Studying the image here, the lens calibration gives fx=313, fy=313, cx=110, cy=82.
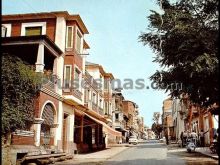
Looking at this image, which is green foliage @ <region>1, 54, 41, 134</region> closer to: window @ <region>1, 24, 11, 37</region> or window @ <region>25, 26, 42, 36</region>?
window @ <region>25, 26, 42, 36</region>

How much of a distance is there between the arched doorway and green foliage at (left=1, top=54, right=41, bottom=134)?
253 cm

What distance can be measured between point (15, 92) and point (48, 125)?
5600mm

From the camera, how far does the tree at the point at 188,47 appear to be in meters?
11.8

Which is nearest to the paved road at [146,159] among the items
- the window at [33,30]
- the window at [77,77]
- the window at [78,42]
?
the window at [77,77]

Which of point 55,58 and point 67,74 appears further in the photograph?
point 67,74

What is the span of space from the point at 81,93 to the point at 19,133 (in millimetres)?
9913

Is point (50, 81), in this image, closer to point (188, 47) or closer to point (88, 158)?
point (88, 158)

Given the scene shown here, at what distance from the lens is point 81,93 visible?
81.8 ft

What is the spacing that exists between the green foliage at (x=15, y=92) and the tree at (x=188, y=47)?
237 inches

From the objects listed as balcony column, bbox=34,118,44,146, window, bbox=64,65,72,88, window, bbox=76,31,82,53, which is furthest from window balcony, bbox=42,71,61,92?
window, bbox=76,31,82,53

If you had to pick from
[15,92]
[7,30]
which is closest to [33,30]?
[7,30]

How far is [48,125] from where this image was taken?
19.9 meters

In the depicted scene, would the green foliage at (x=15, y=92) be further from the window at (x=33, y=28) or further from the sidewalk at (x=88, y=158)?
the window at (x=33, y=28)

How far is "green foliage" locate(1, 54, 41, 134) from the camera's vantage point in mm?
14109
